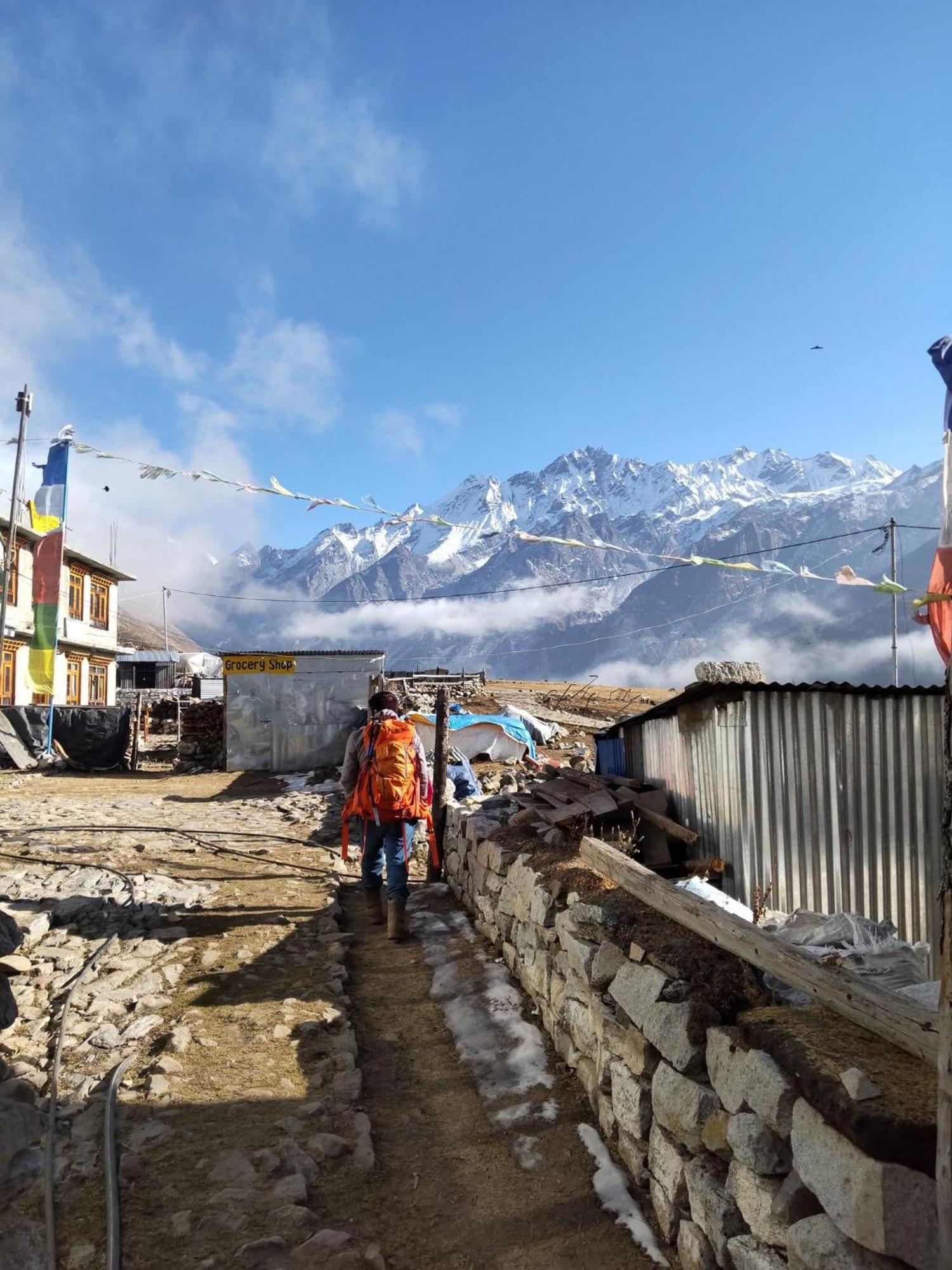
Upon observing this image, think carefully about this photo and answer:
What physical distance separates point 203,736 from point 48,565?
237 inches

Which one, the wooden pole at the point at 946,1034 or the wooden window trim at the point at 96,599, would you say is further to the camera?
the wooden window trim at the point at 96,599

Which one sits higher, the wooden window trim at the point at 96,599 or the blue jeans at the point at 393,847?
A: the wooden window trim at the point at 96,599

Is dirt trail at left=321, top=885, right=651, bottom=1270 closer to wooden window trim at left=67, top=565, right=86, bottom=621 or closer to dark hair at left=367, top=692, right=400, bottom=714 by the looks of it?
dark hair at left=367, top=692, right=400, bottom=714

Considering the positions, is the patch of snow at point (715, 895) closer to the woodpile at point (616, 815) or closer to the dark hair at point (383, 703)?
the woodpile at point (616, 815)

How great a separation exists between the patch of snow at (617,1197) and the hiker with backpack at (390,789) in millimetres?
3195

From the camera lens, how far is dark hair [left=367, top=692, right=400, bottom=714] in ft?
24.1

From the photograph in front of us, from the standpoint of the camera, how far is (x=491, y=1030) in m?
5.33

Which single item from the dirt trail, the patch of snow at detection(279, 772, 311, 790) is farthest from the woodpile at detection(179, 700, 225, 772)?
the dirt trail

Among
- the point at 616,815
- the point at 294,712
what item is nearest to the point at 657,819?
the point at 616,815

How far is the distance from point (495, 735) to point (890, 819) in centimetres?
1437

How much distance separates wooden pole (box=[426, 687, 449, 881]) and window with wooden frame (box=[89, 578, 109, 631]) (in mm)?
27882

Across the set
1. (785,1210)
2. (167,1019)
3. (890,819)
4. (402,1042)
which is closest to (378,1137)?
(402,1042)

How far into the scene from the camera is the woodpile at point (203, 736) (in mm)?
21969

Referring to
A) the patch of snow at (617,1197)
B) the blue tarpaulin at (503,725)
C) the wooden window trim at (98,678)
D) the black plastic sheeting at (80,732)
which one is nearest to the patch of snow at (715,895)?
the patch of snow at (617,1197)
